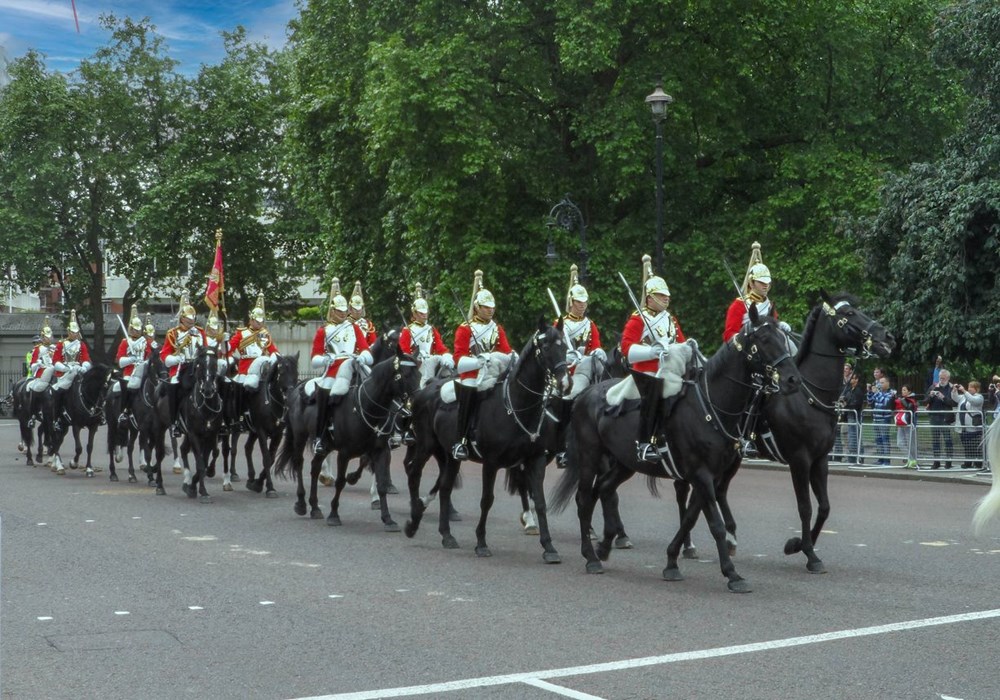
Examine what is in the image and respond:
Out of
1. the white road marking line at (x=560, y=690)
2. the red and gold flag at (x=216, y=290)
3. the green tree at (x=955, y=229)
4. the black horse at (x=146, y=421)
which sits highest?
the green tree at (x=955, y=229)

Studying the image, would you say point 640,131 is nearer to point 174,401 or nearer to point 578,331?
point 174,401

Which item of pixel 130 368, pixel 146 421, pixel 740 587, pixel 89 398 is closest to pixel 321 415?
pixel 146 421

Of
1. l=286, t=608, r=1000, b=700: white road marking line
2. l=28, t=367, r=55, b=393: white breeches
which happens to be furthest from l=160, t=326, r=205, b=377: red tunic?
l=286, t=608, r=1000, b=700: white road marking line

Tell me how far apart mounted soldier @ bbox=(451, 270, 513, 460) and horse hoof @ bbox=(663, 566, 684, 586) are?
2.99 meters

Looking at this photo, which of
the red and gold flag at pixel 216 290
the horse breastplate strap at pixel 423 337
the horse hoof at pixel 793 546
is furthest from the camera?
the red and gold flag at pixel 216 290

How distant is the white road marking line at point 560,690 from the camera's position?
6914mm

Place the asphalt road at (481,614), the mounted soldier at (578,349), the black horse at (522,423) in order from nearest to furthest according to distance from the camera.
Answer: the asphalt road at (481,614)
the black horse at (522,423)
the mounted soldier at (578,349)

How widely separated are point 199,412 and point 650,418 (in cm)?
963

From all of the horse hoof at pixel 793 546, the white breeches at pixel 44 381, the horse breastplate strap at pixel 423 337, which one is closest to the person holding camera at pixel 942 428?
the horse breastplate strap at pixel 423 337

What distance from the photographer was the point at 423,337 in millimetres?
17297

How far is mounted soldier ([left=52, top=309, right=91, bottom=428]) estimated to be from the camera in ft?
82.7

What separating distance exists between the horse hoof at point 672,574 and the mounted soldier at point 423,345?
18.1 ft

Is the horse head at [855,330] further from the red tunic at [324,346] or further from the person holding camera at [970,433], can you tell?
the person holding camera at [970,433]

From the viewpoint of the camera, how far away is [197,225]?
5288cm
